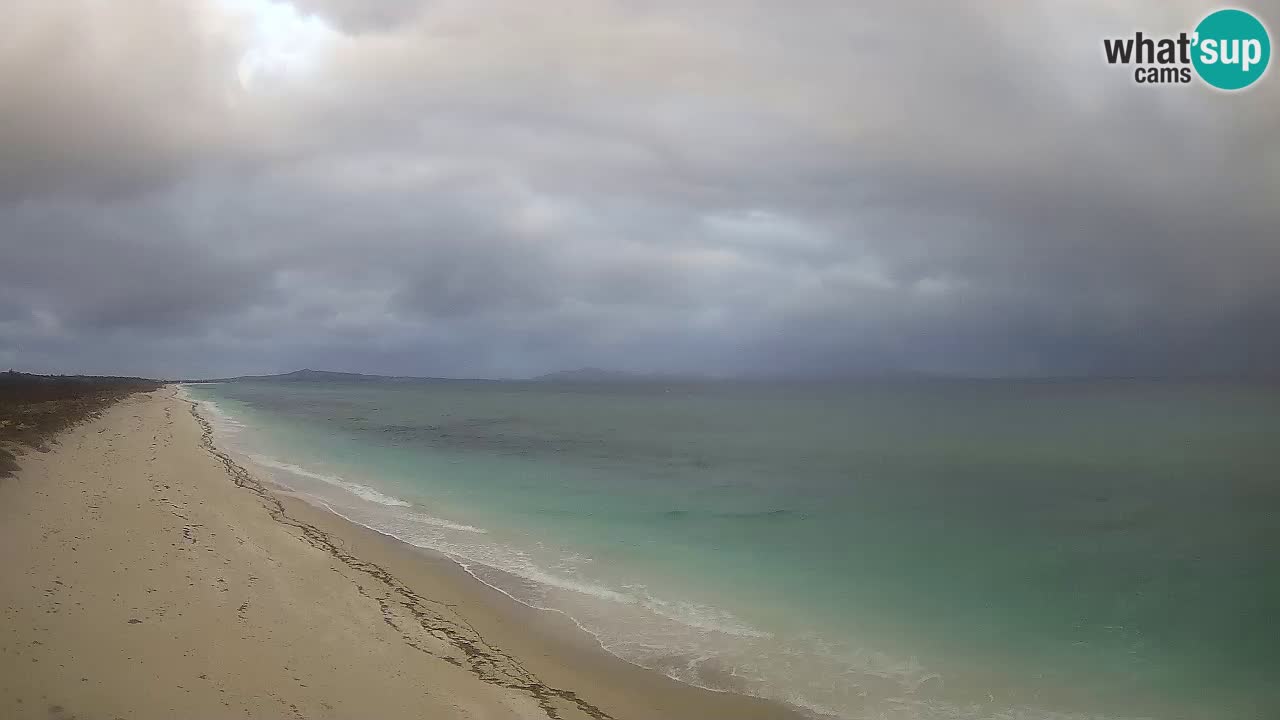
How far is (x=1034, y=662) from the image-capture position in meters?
11.8

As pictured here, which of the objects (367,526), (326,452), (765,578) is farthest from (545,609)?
(326,452)

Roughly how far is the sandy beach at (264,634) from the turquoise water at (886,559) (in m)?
1.28

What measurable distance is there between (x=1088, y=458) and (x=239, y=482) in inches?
1971

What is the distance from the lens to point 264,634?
10.1 metres

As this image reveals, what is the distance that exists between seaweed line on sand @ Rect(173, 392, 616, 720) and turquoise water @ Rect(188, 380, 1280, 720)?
1.97 m

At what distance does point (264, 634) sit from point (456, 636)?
3113mm

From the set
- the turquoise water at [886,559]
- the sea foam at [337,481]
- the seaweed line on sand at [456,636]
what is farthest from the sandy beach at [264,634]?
the sea foam at [337,481]

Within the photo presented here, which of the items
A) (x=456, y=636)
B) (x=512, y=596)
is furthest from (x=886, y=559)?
(x=456, y=636)

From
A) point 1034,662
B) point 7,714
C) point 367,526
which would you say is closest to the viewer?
point 7,714

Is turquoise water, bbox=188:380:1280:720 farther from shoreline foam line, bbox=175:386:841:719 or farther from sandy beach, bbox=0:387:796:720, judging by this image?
sandy beach, bbox=0:387:796:720

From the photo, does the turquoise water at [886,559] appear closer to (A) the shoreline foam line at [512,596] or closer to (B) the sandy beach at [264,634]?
(A) the shoreline foam line at [512,596]

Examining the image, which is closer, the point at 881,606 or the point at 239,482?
the point at 881,606

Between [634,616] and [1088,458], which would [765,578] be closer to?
[634,616]

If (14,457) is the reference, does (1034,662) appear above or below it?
below
